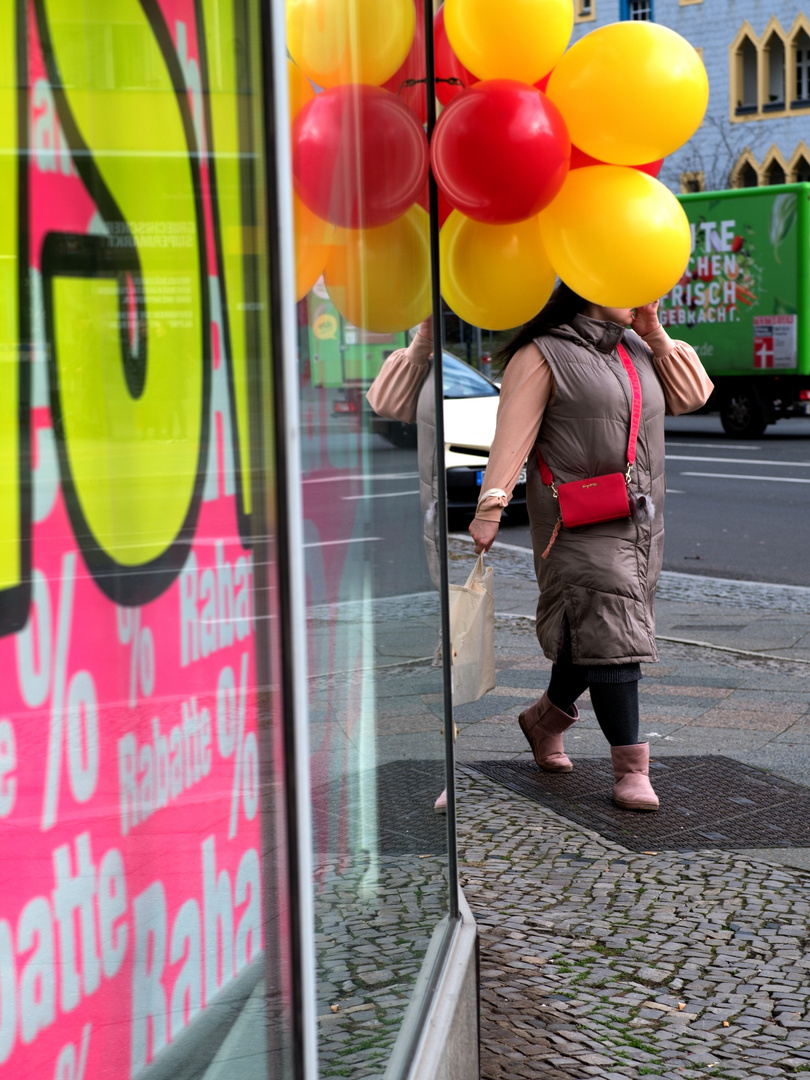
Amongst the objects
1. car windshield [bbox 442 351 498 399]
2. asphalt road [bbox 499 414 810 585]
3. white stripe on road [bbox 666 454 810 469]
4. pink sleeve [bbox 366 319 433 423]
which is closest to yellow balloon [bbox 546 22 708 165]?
pink sleeve [bbox 366 319 433 423]

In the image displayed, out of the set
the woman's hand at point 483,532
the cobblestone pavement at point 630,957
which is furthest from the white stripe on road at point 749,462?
the cobblestone pavement at point 630,957

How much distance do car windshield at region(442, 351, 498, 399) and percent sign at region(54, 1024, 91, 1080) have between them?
10.3 meters

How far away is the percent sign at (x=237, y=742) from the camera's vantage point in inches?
53.1

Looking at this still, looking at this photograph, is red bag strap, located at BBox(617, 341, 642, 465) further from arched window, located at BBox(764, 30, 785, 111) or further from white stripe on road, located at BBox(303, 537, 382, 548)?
arched window, located at BBox(764, 30, 785, 111)

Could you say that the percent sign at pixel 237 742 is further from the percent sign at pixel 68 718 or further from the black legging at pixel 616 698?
the black legging at pixel 616 698

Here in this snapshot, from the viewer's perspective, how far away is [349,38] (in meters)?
1.87

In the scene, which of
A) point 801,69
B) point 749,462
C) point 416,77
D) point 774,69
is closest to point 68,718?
point 416,77

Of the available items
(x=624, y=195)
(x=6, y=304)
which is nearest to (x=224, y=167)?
(x=6, y=304)

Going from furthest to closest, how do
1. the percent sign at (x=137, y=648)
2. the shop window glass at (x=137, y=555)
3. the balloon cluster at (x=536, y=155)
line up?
the balloon cluster at (x=536, y=155) → the percent sign at (x=137, y=648) → the shop window glass at (x=137, y=555)

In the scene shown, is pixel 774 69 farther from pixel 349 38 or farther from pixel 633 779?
pixel 349 38

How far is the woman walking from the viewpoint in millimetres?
3904

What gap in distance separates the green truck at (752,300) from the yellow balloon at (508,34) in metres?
16.2

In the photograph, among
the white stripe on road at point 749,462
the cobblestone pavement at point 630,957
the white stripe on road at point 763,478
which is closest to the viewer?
the cobblestone pavement at point 630,957

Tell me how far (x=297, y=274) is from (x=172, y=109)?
0.26 m
